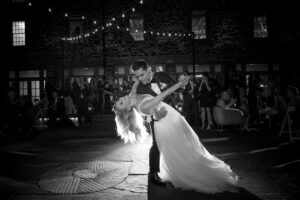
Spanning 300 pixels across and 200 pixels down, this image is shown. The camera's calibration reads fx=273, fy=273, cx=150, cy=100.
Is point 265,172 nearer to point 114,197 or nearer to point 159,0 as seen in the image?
point 114,197

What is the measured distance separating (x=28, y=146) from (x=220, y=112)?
6.23 metres

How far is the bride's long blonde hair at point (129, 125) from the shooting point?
171 inches

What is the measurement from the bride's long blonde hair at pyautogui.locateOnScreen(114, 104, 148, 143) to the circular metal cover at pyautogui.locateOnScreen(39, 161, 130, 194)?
2.47 ft

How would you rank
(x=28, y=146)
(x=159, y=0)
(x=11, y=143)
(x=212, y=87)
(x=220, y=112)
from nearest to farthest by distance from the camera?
(x=28, y=146) → (x=11, y=143) → (x=220, y=112) → (x=212, y=87) → (x=159, y=0)

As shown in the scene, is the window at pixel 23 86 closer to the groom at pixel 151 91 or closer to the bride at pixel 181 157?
the bride at pixel 181 157

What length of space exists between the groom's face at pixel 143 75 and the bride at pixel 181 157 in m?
0.17

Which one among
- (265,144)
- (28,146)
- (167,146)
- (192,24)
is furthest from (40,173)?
(192,24)

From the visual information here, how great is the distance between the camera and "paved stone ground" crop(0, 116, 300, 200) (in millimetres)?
3812

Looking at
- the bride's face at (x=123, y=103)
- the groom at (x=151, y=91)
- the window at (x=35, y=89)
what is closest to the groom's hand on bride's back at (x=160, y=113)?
the groom at (x=151, y=91)

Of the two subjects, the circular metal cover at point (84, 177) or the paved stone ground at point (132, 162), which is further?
the circular metal cover at point (84, 177)

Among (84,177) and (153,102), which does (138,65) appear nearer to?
(153,102)

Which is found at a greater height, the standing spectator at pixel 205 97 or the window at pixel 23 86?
the window at pixel 23 86

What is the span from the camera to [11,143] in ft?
26.9

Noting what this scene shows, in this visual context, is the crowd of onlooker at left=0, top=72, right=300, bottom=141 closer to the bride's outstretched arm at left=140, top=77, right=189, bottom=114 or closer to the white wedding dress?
the white wedding dress
